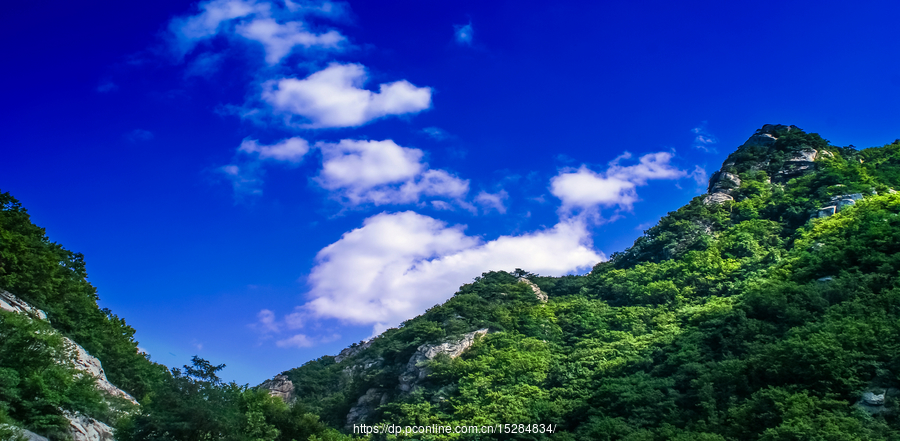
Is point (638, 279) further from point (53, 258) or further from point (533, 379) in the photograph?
point (53, 258)

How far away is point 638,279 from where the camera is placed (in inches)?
1868

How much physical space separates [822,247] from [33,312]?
4633 centimetres

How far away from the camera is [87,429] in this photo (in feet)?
65.0

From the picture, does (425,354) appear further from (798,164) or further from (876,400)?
(798,164)

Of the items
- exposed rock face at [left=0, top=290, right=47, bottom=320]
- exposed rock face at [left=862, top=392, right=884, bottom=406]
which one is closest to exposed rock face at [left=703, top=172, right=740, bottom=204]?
exposed rock face at [left=862, top=392, right=884, bottom=406]

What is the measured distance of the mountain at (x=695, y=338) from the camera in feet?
72.0

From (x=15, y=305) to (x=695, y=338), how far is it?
Result: 36580 millimetres

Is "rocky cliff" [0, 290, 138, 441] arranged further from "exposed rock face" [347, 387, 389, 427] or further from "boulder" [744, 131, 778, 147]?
"boulder" [744, 131, 778, 147]

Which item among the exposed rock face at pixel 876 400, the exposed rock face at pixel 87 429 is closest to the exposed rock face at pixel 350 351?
the exposed rock face at pixel 87 429

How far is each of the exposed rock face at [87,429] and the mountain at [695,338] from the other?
51.8 feet

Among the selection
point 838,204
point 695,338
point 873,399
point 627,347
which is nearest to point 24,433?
point 873,399

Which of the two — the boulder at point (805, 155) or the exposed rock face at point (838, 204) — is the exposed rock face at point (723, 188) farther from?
the exposed rock face at point (838, 204)

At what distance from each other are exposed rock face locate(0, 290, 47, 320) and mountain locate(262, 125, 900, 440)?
1887 centimetres

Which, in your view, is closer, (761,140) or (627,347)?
(627,347)
